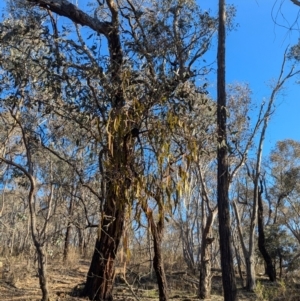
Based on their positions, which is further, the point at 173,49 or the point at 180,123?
the point at 173,49

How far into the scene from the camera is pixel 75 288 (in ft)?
29.7

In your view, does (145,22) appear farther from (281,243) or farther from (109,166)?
(281,243)

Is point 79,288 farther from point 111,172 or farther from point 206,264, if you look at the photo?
point 111,172

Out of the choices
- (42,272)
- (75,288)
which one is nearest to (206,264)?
(75,288)

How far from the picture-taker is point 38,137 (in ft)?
28.6

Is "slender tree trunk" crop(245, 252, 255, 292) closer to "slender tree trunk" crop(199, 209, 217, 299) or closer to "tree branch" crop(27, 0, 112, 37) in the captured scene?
"slender tree trunk" crop(199, 209, 217, 299)

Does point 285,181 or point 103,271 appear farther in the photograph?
point 285,181

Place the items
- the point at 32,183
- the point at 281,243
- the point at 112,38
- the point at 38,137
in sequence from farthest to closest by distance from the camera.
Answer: the point at 281,243, the point at 38,137, the point at 32,183, the point at 112,38

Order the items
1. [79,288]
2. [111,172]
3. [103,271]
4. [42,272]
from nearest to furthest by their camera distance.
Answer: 1. [111,172]
2. [42,272]
3. [103,271]
4. [79,288]

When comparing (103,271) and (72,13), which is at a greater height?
(72,13)

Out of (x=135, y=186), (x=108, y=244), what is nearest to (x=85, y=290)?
(x=108, y=244)

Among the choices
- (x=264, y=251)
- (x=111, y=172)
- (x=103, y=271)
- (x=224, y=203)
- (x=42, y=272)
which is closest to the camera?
(x=111, y=172)

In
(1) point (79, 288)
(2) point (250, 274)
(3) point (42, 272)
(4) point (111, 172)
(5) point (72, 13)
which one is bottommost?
(1) point (79, 288)

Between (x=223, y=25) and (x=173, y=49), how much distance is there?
2.38 metres
